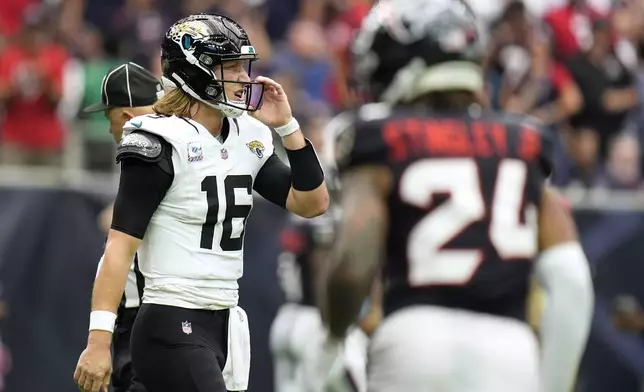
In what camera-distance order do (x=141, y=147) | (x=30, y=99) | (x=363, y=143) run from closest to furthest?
(x=363, y=143), (x=141, y=147), (x=30, y=99)

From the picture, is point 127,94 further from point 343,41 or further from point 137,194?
point 343,41

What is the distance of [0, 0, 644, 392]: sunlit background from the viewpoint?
33.7 feet

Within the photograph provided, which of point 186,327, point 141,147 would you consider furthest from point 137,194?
point 186,327

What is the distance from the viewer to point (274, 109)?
5070mm

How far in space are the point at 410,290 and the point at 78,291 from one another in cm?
672

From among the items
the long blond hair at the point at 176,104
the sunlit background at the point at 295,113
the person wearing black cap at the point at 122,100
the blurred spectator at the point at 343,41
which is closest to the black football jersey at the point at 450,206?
the long blond hair at the point at 176,104

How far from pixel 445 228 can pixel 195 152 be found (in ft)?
4.63

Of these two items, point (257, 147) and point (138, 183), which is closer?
point (138, 183)

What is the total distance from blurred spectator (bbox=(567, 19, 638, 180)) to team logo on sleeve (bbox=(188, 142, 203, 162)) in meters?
8.10

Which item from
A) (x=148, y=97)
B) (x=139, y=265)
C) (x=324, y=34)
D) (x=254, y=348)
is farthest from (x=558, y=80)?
(x=139, y=265)

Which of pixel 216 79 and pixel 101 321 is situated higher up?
pixel 216 79

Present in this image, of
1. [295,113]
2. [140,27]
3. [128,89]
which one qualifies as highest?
[128,89]

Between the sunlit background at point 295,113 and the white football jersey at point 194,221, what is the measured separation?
5.27m

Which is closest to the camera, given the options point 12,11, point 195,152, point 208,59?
point 195,152
